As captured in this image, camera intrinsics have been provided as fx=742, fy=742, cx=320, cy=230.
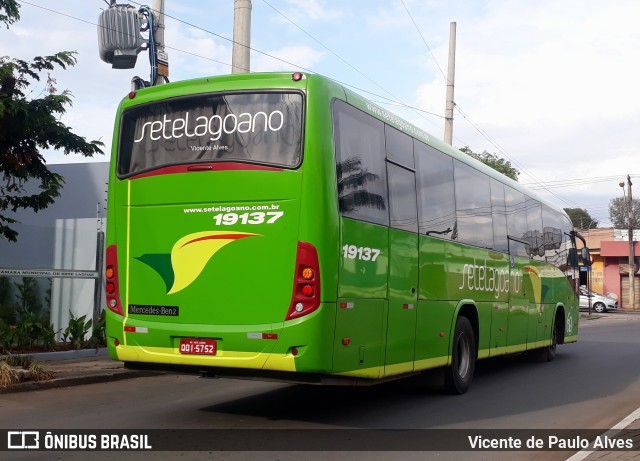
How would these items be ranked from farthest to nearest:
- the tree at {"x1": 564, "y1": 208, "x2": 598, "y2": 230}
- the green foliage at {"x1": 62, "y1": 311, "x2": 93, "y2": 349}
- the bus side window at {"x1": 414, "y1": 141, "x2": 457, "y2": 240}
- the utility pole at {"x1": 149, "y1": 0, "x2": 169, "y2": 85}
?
the tree at {"x1": 564, "y1": 208, "x2": 598, "y2": 230} → the utility pole at {"x1": 149, "y1": 0, "x2": 169, "y2": 85} → the green foliage at {"x1": 62, "y1": 311, "x2": 93, "y2": 349} → the bus side window at {"x1": 414, "y1": 141, "x2": 457, "y2": 240}

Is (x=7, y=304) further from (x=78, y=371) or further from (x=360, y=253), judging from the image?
(x=360, y=253)

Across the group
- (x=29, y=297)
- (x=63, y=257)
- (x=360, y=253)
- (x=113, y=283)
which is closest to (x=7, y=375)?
(x=113, y=283)

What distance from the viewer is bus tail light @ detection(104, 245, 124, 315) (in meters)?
8.35

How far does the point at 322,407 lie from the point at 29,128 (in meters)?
7.02

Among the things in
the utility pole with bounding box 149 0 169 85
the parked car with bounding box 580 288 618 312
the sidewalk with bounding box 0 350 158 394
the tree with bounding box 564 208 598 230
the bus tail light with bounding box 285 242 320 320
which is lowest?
the sidewalk with bounding box 0 350 158 394

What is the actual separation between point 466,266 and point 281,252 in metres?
4.46

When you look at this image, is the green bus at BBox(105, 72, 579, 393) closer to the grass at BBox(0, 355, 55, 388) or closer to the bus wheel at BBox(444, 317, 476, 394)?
the bus wheel at BBox(444, 317, 476, 394)

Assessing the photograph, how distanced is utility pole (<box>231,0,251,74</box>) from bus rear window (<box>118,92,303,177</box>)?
6.77 metres

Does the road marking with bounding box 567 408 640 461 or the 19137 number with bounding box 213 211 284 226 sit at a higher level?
the 19137 number with bounding box 213 211 284 226

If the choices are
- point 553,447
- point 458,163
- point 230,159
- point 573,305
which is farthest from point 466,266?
point 573,305

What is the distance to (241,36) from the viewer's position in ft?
50.3

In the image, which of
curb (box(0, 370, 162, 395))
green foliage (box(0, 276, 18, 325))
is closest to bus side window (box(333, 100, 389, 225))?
curb (box(0, 370, 162, 395))

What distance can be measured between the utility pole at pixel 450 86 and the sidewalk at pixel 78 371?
1455cm

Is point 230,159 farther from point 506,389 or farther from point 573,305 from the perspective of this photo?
point 573,305
